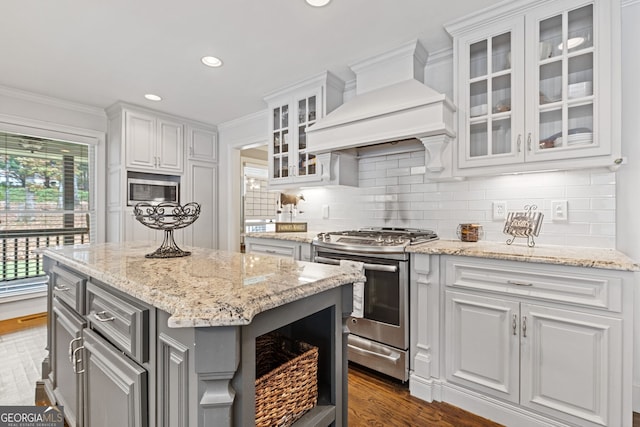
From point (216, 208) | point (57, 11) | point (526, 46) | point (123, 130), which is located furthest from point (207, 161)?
point (526, 46)

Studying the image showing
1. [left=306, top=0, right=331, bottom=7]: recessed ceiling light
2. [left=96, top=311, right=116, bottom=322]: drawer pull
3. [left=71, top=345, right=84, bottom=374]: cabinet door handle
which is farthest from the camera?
[left=306, top=0, right=331, bottom=7]: recessed ceiling light

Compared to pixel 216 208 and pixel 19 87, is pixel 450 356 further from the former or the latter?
pixel 19 87

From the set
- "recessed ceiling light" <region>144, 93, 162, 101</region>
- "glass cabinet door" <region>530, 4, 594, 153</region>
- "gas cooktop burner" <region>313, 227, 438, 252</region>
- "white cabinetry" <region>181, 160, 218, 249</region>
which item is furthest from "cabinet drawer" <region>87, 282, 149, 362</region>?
"white cabinetry" <region>181, 160, 218, 249</region>

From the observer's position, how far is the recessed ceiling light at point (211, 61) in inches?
101

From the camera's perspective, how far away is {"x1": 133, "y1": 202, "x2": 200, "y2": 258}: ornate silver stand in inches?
51.2

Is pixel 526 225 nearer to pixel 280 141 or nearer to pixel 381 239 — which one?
pixel 381 239

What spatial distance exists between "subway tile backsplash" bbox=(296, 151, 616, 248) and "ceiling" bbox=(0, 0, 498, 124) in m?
1.01

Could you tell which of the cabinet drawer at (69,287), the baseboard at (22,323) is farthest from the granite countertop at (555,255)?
the baseboard at (22,323)

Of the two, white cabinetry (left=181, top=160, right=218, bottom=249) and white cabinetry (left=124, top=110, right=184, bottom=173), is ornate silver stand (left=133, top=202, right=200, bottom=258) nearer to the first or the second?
white cabinetry (left=124, top=110, right=184, bottom=173)

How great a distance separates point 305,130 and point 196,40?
45.1 inches

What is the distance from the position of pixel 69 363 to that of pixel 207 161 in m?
3.37

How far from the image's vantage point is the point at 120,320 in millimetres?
981

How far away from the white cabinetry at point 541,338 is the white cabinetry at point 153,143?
141 inches

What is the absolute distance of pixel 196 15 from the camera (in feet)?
6.63
